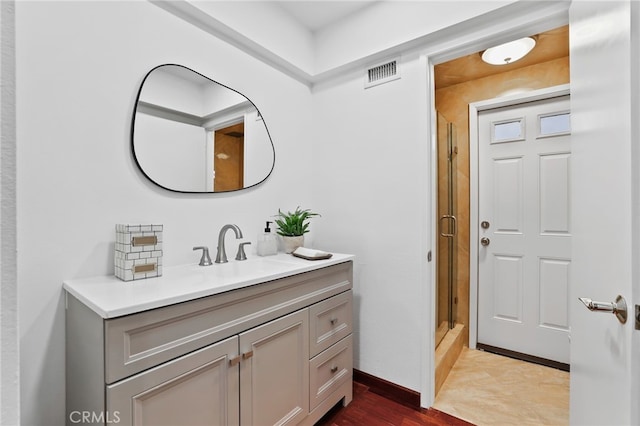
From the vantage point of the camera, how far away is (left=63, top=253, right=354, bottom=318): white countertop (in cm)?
91

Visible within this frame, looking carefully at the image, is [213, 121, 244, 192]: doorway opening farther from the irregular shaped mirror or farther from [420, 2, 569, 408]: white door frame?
[420, 2, 569, 408]: white door frame

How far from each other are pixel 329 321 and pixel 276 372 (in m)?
0.42

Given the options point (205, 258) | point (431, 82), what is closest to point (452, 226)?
point (431, 82)

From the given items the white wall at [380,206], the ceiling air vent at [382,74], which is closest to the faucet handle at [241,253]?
the white wall at [380,206]

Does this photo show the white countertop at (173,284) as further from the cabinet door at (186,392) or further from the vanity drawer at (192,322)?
the cabinet door at (186,392)

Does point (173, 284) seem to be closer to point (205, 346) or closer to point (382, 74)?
point (205, 346)

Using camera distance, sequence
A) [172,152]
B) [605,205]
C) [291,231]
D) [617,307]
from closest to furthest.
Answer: [617,307]
[605,205]
[172,152]
[291,231]

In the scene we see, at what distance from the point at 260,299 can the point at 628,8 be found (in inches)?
56.6

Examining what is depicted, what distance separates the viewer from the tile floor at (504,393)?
5.62 ft

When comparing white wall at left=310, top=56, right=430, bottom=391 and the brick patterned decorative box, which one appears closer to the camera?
the brick patterned decorative box

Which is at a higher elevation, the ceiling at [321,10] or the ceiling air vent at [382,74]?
the ceiling at [321,10]

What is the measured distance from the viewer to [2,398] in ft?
1.04

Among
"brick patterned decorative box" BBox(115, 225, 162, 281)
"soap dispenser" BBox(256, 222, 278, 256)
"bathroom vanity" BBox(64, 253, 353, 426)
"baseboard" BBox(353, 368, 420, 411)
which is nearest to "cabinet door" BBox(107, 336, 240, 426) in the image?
"bathroom vanity" BBox(64, 253, 353, 426)

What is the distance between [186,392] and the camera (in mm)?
1018
